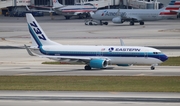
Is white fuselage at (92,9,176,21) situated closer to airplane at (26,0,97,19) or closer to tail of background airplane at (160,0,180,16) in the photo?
tail of background airplane at (160,0,180,16)

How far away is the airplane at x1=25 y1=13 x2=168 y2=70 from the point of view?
171 feet

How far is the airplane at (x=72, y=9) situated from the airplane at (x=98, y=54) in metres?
107

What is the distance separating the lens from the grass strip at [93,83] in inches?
1475

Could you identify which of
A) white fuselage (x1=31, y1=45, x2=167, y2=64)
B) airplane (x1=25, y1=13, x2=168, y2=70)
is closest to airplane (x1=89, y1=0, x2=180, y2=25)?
airplane (x1=25, y1=13, x2=168, y2=70)

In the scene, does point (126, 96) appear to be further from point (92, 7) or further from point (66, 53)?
point (92, 7)

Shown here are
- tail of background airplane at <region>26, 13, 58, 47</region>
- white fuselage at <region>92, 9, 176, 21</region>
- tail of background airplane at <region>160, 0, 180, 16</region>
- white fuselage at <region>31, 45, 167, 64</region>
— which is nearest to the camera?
white fuselage at <region>31, 45, 167, 64</region>

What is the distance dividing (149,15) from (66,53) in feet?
285

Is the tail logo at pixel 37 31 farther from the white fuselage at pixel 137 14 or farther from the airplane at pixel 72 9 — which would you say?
the airplane at pixel 72 9

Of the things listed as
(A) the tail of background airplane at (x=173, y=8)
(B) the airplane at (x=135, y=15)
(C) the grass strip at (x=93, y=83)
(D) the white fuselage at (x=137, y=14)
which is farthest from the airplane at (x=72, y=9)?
(C) the grass strip at (x=93, y=83)

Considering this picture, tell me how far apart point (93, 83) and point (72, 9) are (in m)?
123

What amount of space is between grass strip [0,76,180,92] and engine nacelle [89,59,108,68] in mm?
6605

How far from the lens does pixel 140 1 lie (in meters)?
186

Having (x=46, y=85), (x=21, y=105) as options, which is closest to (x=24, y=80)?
(x=46, y=85)

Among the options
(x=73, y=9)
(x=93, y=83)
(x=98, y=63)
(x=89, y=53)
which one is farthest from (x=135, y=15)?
(x=93, y=83)
